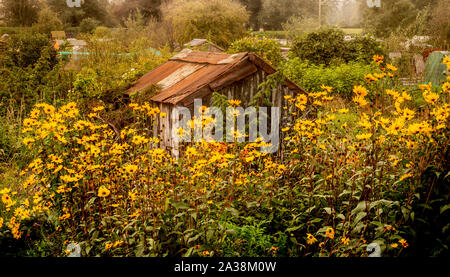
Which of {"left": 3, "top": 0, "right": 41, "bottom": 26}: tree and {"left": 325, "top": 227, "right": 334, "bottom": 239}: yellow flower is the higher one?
{"left": 3, "top": 0, "right": 41, "bottom": 26}: tree

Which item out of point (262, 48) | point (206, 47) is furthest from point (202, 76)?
point (262, 48)

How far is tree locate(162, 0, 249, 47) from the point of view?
2191 centimetres

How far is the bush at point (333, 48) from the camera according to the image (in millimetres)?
14406

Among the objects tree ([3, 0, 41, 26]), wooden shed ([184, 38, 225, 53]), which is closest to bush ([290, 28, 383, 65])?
wooden shed ([184, 38, 225, 53])

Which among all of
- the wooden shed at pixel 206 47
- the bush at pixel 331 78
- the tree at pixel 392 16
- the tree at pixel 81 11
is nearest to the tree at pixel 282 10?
the tree at pixel 392 16

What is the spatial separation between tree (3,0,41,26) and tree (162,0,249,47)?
604 inches

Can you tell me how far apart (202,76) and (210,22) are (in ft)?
54.1

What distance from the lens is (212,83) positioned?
604 cm

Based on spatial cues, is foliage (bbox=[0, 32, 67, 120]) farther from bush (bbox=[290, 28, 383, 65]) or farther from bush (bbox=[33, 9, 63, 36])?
bush (bbox=[33, 9, 63, 36])

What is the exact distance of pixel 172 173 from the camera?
3.20 m

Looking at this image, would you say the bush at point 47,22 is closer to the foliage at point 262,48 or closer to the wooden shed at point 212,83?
the foliage at point 262,48

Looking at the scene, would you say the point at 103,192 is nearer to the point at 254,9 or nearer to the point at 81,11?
the point at 81,11
